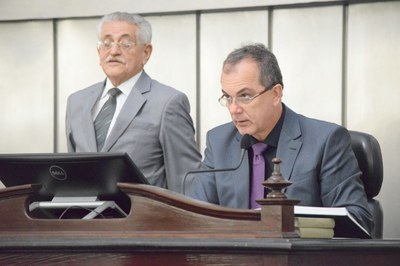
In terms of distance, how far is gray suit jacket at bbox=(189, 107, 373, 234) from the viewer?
10.0 ft

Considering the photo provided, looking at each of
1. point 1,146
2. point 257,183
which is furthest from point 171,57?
point 257,183

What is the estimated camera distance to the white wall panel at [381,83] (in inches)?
204

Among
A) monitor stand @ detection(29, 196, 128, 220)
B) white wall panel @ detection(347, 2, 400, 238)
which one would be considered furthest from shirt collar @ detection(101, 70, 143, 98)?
monitor stand @ detection(29, 196, 128, 220)

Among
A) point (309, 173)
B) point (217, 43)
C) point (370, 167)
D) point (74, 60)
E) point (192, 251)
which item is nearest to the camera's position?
point (192, 251)

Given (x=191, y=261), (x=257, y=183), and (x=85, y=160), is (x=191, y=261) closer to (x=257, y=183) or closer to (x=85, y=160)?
(x=85, y=160)

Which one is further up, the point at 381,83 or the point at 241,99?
the point at 381,83

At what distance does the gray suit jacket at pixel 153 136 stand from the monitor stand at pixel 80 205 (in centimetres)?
150

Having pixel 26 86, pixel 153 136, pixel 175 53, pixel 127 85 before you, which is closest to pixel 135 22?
pixel 127 85

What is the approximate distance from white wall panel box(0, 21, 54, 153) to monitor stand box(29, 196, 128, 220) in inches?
132

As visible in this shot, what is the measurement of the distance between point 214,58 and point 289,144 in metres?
2.44

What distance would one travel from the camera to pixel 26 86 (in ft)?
19.5

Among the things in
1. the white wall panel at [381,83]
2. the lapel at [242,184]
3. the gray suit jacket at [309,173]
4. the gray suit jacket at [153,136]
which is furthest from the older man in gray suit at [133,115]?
the white wall panel at [381,83]

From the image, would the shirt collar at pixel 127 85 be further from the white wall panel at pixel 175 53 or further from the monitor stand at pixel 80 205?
the monitor stand at pixel 80 205

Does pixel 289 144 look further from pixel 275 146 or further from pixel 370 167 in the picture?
pixel 370 167
